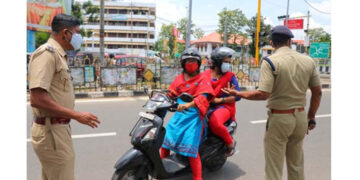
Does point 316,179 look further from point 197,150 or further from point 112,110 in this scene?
point 112,110

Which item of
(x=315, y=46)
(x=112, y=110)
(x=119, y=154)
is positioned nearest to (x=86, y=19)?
(x=315, y=46)

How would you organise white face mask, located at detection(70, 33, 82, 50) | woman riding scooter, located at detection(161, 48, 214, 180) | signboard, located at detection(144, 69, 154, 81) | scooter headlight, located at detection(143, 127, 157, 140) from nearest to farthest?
white face mask, located at detection(70, 33, 82, 50) < scooter headlight, located at detection(143, 127, 157, 140) < woman riding scooter, located at detection(161, 48, 214, 180) < signboard, located at detection(144, 69, 154, 81)

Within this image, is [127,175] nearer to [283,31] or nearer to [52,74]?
[52,74]

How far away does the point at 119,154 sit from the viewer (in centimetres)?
441

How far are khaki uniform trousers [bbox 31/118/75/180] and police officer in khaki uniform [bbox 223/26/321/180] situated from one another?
165cm

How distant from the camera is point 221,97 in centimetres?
362

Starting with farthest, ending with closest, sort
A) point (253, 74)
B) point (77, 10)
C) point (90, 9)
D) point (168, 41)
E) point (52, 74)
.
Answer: point (168, 41) → point (90, 9) → point (77, 10) → point (253, 74) → point (52, 74)

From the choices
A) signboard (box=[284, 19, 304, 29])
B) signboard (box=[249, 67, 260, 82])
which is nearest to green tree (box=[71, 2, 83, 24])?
signboard (box=[284, 19, 304, 29])

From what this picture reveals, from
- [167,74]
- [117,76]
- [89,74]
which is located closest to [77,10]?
[89,74]

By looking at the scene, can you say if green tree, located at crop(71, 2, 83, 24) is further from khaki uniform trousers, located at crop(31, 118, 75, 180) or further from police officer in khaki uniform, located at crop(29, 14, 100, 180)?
khaki uniform trousers, located at crop(31, 118, 75, 180)

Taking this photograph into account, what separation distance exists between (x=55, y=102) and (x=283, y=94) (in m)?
2.00

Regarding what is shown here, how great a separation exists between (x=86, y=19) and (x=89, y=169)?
128 ft

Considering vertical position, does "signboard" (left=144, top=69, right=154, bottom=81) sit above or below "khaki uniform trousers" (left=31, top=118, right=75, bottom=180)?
above

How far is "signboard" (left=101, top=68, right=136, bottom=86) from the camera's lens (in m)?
11.1
